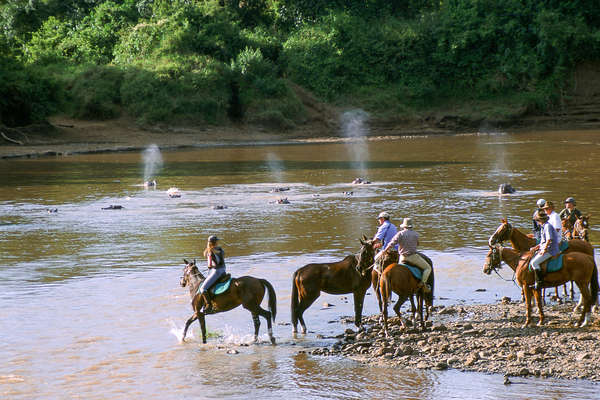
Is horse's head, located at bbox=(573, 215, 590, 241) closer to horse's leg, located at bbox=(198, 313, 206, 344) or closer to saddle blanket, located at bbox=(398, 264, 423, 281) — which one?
saddle blanket, located at bbox=(398, 264, 423, 281)

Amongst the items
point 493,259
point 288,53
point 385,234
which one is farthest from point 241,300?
point 288,53

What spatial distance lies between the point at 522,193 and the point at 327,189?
274 inches

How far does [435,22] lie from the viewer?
69.5 meters

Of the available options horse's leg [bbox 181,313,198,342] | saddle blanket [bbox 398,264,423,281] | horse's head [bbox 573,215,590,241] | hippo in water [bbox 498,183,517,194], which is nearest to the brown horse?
saddle blanket [bbox 398,264,423,281]

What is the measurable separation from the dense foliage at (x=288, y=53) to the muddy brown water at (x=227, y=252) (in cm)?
1718

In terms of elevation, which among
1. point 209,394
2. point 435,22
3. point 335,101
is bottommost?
point 209,394

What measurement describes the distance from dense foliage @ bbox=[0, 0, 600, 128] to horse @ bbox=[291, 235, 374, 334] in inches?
1813

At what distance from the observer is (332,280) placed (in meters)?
12.6

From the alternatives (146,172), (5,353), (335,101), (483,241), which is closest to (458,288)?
(483,241)

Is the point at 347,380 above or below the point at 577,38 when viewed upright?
below

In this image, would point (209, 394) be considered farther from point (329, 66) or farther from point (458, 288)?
point (329, 66)

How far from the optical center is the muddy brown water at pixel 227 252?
1030 cm

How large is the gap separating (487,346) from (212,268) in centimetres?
406

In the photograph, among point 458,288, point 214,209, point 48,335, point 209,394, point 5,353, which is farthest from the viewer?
point 214,209
